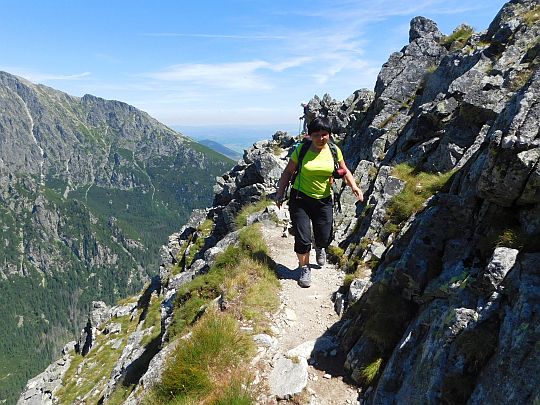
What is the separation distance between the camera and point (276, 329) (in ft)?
34.0

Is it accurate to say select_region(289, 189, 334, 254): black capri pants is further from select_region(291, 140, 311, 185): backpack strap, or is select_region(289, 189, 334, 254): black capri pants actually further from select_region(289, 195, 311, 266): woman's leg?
select_region(291, 140, 311, 185): backpack strap

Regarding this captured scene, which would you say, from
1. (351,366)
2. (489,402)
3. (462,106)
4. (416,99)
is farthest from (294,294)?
(416,99)

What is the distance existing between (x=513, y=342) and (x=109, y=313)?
67.2 meters

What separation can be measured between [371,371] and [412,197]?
25.6 ft

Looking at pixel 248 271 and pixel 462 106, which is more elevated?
pixel 462 106

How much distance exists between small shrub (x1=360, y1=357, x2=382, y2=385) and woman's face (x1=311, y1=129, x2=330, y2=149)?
5.92 meters

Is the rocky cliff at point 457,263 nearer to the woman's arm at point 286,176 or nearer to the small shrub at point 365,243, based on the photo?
the small shrub at point 365,243

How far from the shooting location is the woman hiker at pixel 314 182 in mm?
11062

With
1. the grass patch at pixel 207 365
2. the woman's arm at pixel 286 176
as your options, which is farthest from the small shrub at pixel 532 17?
the grass patch at pixel 207 365

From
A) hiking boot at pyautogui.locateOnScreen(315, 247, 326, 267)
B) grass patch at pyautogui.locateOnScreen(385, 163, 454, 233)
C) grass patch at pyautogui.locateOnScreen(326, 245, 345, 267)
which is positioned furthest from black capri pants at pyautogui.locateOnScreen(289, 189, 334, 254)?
grass patch at pyautogui.locateOnScreen(326, 245, 345, 267)

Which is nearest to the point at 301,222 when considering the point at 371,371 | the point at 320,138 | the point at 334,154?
the point at 334,154

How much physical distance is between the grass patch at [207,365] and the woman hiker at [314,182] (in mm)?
3740

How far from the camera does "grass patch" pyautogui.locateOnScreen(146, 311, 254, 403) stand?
25.6ft

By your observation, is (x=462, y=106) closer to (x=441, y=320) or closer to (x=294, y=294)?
(x=294, y=294)
